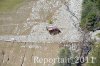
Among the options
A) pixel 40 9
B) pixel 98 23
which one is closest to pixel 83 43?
pixel 98 23

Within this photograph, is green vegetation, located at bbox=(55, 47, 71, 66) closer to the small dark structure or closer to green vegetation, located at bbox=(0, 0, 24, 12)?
the small dark structure

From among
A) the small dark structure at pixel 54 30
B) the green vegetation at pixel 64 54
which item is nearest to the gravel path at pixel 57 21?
the small dark structure at pixel 54 30

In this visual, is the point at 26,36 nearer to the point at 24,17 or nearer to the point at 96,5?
the point at 24,17

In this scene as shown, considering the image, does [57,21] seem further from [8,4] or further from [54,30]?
[8,4]

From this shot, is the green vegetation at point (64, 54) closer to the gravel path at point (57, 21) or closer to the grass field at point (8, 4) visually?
the gravel path at point (57, 21)

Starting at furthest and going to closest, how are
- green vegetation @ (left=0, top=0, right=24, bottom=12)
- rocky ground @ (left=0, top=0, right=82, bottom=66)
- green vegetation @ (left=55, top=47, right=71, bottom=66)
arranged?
green vegetation @ (left=0, top=0, right=24, bottom=12) → rocky ground @ (left=0, top=0, right=82, bottom=66) → green vegetation @ (left=55, top=47, right=71, bottom=66)

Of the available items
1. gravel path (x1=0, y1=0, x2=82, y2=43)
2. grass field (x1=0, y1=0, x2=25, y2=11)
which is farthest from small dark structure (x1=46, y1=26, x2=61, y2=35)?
grass field (x1=0, y1=0, x2=25, y2=11)

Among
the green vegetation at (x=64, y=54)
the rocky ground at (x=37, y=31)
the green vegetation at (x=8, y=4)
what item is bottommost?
the green vegetation at (x=64, y=54)

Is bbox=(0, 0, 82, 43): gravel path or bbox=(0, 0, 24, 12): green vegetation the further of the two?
bbox=(0, 0, 24, 12): green vegetation
